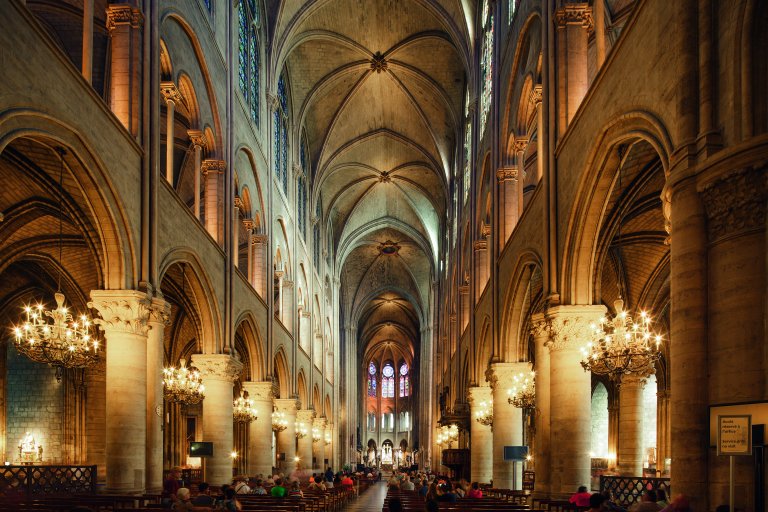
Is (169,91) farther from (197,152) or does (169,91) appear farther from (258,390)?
(258,390)

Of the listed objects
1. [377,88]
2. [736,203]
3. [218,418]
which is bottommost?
[218,418]

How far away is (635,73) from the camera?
955 cm

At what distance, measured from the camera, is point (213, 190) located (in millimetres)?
19688

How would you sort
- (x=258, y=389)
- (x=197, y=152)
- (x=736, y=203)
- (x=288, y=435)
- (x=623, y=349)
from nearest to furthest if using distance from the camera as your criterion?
(x=736, y=203), (x=623, y=349), (x=197, y=152), (x=258, y=389), (x=288, y=435)

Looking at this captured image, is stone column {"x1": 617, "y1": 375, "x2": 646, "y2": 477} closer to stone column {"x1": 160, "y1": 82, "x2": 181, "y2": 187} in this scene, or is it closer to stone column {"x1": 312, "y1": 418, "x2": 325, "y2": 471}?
stone column {"x1": 160, "y1": 82, "x2": 181, "y2": 187}

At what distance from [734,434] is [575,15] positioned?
9393mm

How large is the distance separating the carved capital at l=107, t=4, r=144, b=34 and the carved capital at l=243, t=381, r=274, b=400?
1409 cm

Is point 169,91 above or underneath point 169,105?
above

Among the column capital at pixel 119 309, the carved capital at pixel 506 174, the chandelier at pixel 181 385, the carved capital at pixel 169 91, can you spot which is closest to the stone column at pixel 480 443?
the carved capital at pixel 506 174

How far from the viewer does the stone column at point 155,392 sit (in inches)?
541

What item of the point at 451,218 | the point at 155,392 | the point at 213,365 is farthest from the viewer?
the point at 451,218

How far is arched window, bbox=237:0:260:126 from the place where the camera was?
23.7 m

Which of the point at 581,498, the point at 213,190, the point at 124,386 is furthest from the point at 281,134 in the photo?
the point at 581,498

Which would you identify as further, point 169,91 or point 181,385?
point 181,385
